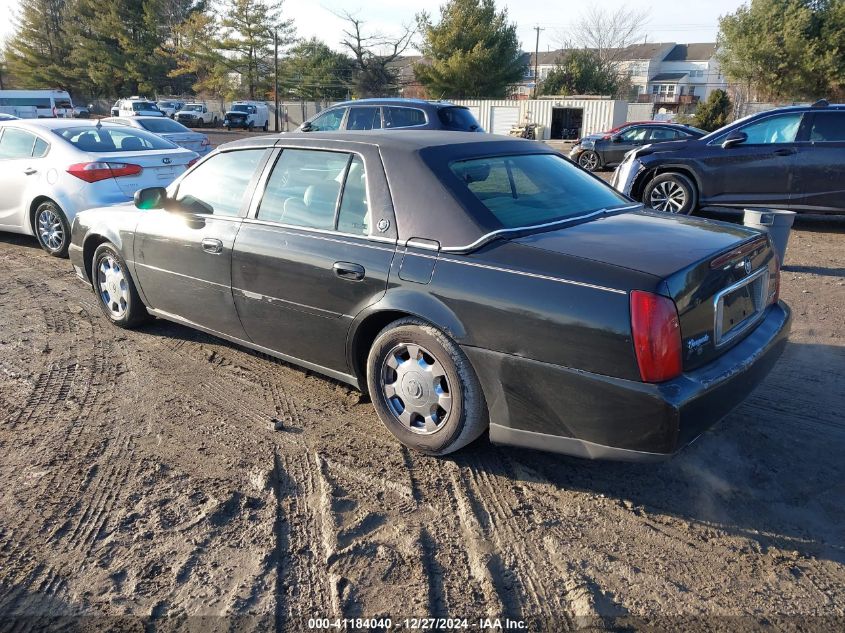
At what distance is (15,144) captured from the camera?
811cm

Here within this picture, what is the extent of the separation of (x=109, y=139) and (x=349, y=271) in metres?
6.17

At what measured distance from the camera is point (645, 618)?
2338 millimetres

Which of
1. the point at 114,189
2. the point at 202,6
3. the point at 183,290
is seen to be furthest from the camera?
the point at 202,6

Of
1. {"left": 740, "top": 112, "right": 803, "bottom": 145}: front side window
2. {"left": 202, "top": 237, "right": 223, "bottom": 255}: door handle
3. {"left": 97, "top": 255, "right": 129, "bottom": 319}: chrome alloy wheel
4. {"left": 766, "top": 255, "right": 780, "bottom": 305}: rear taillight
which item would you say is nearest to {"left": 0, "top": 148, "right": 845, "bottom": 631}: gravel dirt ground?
{"left": 766, "top": 255, "right": 780, "bottom": 305}: rear taillight

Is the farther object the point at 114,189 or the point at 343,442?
the point at 114,189

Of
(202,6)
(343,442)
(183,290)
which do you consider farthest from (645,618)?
(202,6)

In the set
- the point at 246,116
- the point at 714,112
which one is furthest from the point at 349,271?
the point at 246,116

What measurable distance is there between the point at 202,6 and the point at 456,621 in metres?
65.0

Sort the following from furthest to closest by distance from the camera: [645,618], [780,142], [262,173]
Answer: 1. [780,142]
2. [262,173]
3. [645,618]

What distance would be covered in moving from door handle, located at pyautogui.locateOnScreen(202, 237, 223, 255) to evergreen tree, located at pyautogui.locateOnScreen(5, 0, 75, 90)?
69760 mm

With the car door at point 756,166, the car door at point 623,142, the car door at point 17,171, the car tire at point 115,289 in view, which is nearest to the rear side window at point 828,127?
the car door at point 756,166

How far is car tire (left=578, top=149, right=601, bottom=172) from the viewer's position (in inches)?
754

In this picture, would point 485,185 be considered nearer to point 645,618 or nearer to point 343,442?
point 343,442

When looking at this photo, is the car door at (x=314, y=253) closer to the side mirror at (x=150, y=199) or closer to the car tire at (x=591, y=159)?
the side mirror at (x=150, y=199)
